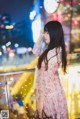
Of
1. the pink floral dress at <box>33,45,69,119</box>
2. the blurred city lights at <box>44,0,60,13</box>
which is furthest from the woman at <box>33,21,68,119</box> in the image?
the blurred city lights at <box>44,0,60,13</box>

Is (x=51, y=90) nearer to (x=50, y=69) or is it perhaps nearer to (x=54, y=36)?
(x=50, y=69)

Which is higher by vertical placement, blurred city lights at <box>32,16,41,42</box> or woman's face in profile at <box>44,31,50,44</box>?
blurred city lights at <box>32,16,41,42</box>

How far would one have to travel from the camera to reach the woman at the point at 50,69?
2.87 m

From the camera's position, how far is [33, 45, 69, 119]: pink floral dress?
2.88 m

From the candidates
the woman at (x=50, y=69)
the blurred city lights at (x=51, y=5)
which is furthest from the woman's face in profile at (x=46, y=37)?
the blurred city lights at (x=51, y=5)

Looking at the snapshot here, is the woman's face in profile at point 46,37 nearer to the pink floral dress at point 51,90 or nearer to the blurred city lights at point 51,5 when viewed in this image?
the pink floral dress at point 51,90

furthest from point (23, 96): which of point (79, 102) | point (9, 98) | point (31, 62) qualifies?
point (79, 102)

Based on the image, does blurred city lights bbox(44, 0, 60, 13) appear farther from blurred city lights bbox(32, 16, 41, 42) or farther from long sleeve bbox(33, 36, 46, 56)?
long sleeve bbox(33, 36, 46, 56)

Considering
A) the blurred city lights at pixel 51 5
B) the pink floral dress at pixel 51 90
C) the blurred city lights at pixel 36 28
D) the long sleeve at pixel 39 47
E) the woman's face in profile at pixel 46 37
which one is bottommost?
the pink floral dress at pixel 51 90

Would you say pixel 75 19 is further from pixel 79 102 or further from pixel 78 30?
pixel 79 102

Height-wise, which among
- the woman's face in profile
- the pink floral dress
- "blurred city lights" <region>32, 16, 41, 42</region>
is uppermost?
"blurred city lights" <region>32, 16, 41, 42</region>

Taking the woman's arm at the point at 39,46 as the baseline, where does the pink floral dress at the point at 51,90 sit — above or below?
below

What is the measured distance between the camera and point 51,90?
2.93m

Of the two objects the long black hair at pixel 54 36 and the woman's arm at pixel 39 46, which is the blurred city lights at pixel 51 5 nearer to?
the long black hair at pixel 54 36
